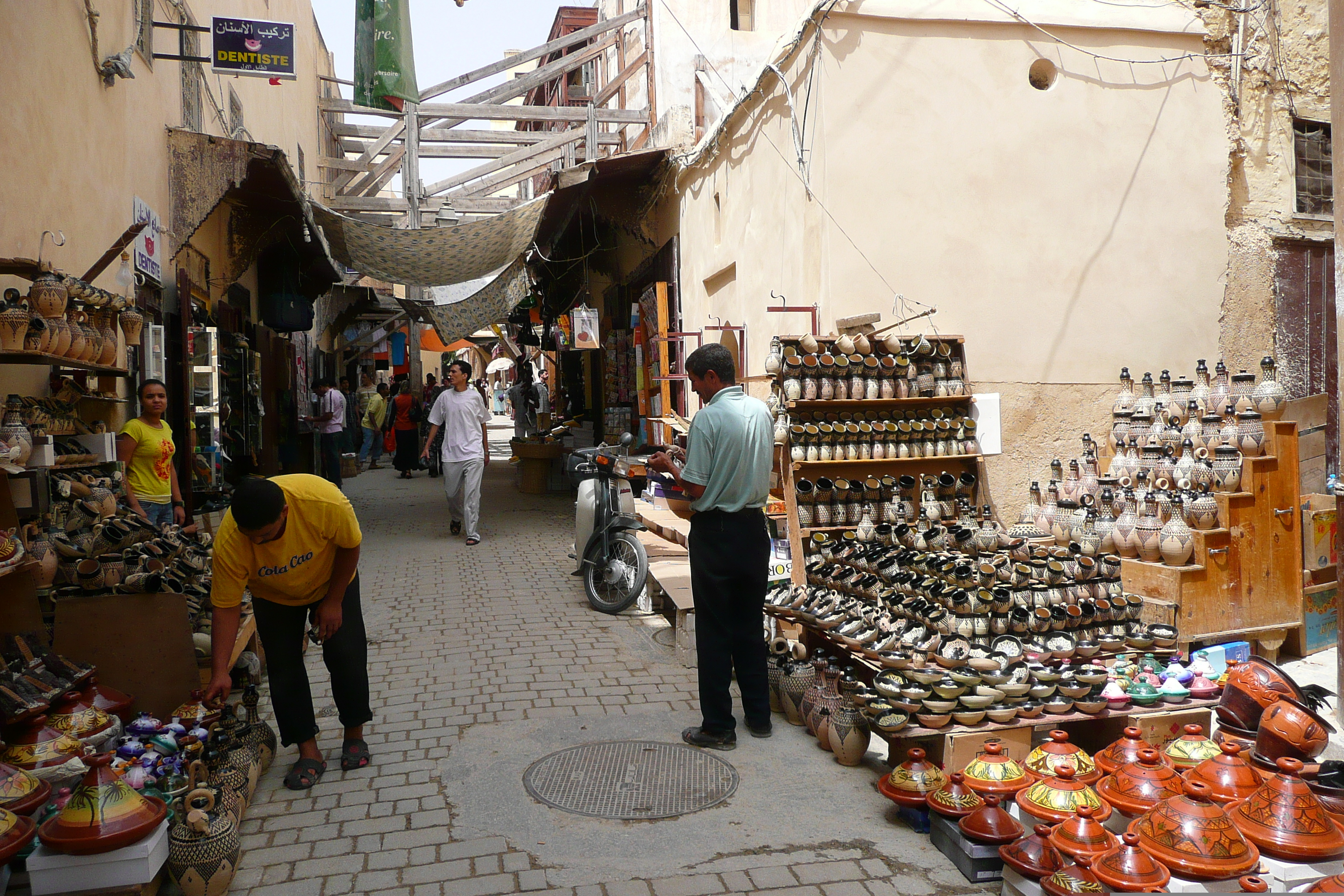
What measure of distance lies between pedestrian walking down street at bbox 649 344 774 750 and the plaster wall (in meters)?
2.77

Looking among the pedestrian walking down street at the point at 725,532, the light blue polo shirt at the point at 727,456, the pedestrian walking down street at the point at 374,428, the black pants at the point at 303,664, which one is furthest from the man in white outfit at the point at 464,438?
the pedestrian walking down street at the point at 374,428

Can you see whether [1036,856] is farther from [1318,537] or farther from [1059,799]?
[1318,537]

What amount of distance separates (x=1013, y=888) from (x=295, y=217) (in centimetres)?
982

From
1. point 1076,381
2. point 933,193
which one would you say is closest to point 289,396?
point 933,193

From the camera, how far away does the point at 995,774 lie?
3.15 meters

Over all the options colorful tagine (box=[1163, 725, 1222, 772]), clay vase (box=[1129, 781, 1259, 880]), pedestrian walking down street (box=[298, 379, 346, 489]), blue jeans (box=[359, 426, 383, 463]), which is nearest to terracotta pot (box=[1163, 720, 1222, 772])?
colorful tagine (box=[1163, 725, 1222, 772])

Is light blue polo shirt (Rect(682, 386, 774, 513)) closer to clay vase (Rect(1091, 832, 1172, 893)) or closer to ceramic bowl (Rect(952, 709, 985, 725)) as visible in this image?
ceramic bowl (Rect(952, 709, 985, 725))

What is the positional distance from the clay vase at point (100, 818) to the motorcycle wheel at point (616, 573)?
3.92m

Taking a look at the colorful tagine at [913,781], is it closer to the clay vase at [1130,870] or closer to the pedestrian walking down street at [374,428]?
the clay vase at [1130,870]

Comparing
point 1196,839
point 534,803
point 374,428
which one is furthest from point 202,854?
point 374,428

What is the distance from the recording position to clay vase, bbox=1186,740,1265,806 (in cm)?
284

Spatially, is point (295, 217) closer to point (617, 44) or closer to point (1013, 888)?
point (617, 44)

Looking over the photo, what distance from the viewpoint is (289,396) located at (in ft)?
40.6

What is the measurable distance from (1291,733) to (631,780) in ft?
8.04
